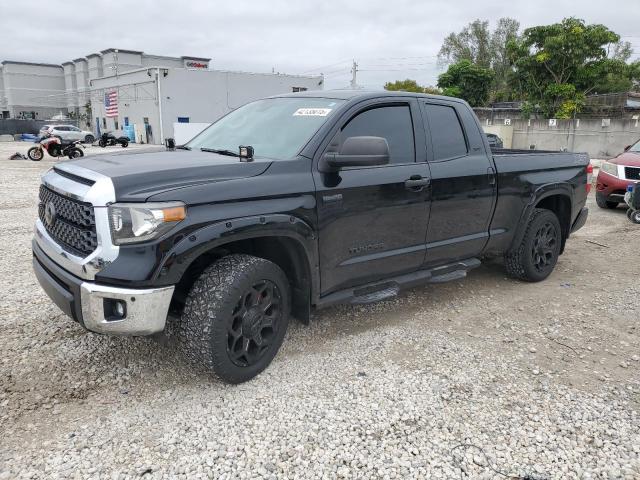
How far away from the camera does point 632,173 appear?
922 cm

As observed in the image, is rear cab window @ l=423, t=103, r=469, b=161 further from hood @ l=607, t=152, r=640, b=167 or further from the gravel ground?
hood @ l=607, t=152, r=640, b=167

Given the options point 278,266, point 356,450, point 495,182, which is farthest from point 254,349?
point 495,182

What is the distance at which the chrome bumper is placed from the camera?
8.86ft

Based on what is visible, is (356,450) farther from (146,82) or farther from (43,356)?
(146,82)

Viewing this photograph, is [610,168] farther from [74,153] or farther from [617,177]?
[74,153]

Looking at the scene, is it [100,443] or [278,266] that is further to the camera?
[278,266]

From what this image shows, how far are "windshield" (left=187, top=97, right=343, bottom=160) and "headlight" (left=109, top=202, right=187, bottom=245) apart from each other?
3.37 ft

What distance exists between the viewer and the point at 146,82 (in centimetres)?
4247

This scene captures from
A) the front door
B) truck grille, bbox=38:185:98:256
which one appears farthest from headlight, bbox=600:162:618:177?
truck grille, bbox=38:185:98:256

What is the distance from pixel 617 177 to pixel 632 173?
0.82ft

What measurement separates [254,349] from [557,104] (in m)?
32.2

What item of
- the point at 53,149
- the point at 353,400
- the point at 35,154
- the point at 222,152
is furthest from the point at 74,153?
the point at 353,400

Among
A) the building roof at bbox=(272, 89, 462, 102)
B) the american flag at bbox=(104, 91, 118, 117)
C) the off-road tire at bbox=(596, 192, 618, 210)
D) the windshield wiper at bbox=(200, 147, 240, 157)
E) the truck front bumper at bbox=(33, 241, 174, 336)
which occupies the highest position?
the american flag at bbox=(104, 91, 118, 117)

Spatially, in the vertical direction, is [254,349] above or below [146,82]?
below
